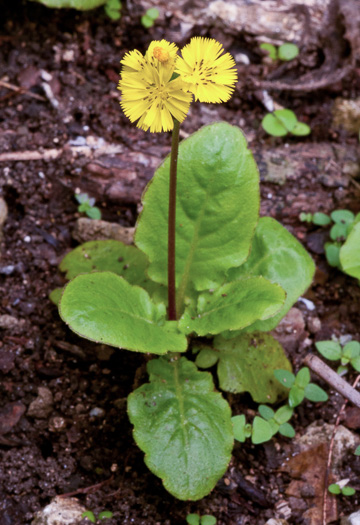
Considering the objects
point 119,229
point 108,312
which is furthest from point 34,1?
point 108,312

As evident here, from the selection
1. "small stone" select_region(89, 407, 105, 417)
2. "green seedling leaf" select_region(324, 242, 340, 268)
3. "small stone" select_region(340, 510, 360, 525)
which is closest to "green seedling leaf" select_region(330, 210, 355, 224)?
"green seedling leaf" select_region(324, 242, 340, 268)

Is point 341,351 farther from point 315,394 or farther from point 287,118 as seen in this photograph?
point 287,118

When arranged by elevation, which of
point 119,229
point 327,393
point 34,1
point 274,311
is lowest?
point 327,393

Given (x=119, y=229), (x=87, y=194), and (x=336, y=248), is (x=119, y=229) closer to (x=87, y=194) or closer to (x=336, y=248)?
(x=87, y=194)

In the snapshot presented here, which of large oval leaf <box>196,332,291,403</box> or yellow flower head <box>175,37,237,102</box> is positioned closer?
yellow flower head <box>175,37,237,102</box>

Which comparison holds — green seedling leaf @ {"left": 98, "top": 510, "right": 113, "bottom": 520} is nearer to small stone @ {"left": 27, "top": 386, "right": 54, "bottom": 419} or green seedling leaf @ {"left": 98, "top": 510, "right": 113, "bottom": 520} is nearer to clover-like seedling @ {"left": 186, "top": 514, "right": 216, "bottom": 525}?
clover-like seedling @ {"left": 186, "top": 514, "right": 216, "bottom": 525}

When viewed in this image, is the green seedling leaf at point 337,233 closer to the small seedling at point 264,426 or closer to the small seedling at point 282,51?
the small seedling at point 264,426
